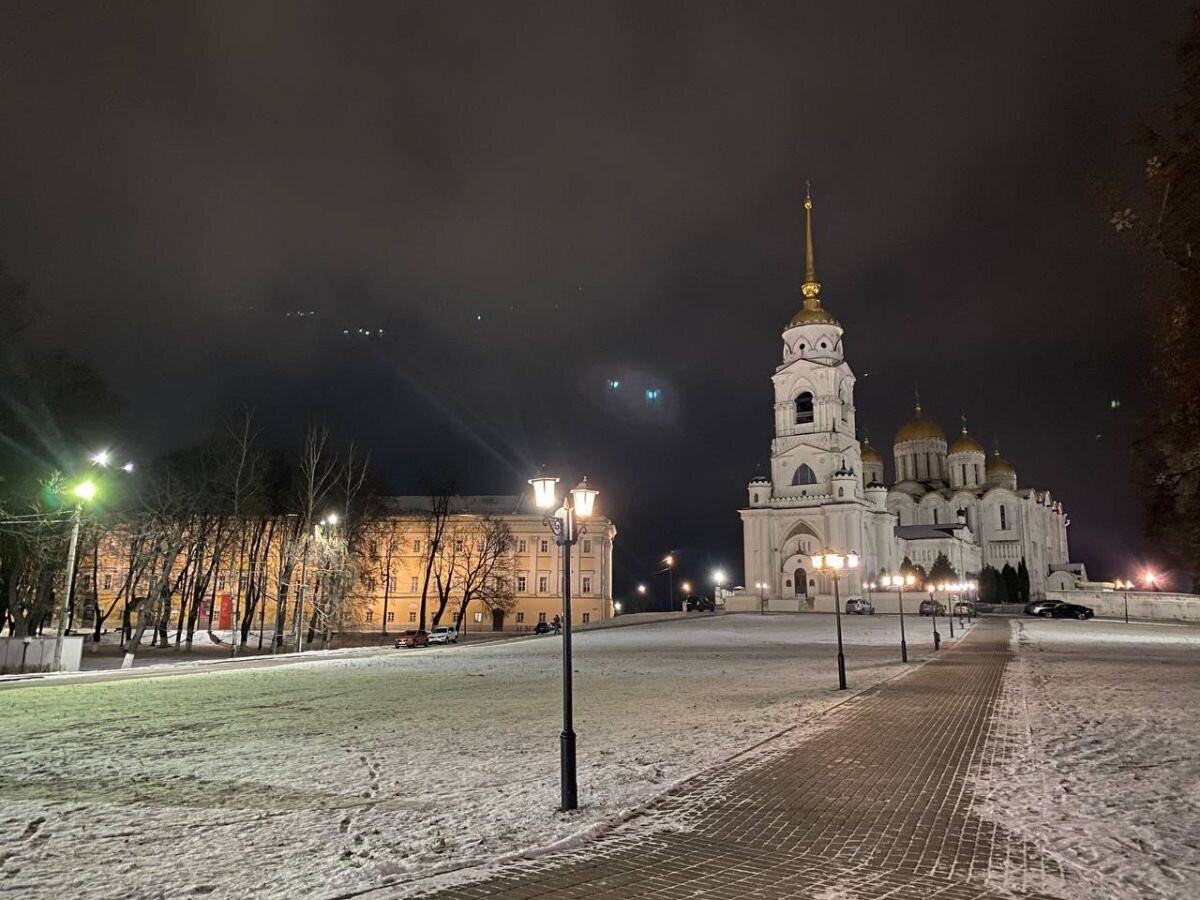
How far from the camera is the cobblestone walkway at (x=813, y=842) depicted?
244 inches

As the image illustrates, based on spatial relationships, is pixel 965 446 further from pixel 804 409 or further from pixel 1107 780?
pixel 1107 780

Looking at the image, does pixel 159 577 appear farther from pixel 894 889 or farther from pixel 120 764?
pixel 894 889

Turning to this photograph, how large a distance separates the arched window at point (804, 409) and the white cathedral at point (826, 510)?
0.40 ft

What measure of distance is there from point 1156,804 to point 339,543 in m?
37.5

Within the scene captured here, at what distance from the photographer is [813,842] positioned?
24.0 ft

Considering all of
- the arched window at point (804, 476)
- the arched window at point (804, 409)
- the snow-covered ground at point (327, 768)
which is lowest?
the snow-covered ground at point (327, 768)

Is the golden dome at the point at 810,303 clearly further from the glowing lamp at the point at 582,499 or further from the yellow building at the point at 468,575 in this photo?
the glowing lamp at the point at 582,499

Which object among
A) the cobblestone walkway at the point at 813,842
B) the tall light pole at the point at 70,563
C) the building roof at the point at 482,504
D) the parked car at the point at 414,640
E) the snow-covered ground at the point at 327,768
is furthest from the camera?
the building roof at the point at 482,504

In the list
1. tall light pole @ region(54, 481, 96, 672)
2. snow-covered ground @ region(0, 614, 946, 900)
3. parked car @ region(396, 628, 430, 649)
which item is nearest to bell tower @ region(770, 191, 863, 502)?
parked car @ region(396, 628, 430, 649)

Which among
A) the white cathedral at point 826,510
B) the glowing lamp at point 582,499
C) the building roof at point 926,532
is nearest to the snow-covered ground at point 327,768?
the glowing lamp at point 582,499

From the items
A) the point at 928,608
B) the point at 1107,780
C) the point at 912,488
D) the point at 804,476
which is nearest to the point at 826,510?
the point at 804,476

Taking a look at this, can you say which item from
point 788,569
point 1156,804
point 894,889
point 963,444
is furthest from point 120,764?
point 963,444

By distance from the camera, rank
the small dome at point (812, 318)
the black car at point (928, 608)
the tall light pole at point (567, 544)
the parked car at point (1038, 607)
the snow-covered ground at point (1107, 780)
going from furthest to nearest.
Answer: the small dome at point (812, 318) → the parked car at point (1038, 607) → the black car at point (928, 608) → the tall light pole at point (567, 544) → the snow-covered ground at point (1107, 780)

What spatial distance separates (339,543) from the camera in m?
40.4
